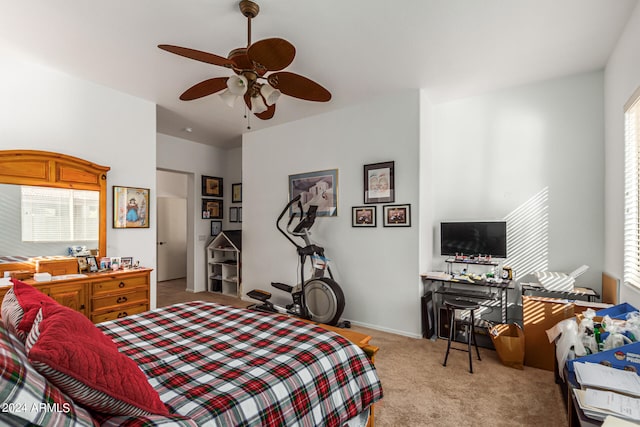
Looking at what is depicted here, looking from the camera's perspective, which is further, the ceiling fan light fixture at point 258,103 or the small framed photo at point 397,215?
the small framed photo at point 397,215

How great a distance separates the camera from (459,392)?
96.0 inches

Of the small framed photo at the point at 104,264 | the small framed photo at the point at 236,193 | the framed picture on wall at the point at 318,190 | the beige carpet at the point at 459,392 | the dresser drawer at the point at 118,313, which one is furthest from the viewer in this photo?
→ the small framed photo at the point at 236,193

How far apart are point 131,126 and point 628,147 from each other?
16.1 feet

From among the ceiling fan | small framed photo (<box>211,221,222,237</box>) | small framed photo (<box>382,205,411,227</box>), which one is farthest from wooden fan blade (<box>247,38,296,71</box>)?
small framed photo (<box>211,221,222,237</box>)

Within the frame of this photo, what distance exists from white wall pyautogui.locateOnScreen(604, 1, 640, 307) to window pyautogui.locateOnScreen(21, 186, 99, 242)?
192 inches

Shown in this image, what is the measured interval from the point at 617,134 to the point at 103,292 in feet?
16.2

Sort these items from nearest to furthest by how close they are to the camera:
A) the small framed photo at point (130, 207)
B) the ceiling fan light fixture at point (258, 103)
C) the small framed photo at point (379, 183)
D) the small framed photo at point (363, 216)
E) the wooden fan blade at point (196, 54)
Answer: the wooden fan blade at point (196, 54) < the ceiling fan light fixture at point (258, 103) < the small framed photo at point (130, 207) < the small framed photo at point (379, 183) < the small framed photo at point (363, 216)

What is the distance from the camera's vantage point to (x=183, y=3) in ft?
7.18

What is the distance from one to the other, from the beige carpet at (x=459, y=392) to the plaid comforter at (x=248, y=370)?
0.76m

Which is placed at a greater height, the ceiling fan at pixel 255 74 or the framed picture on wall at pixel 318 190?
the ceiling fan at pixel 255 74

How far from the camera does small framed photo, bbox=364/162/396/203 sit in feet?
12.4

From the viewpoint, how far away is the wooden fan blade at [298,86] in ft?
7.56

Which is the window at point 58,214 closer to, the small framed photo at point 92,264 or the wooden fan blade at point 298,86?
the small framed photo at point 92,264

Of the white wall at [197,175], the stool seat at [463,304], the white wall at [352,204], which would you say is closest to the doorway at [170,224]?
the white wall at [197,175]
